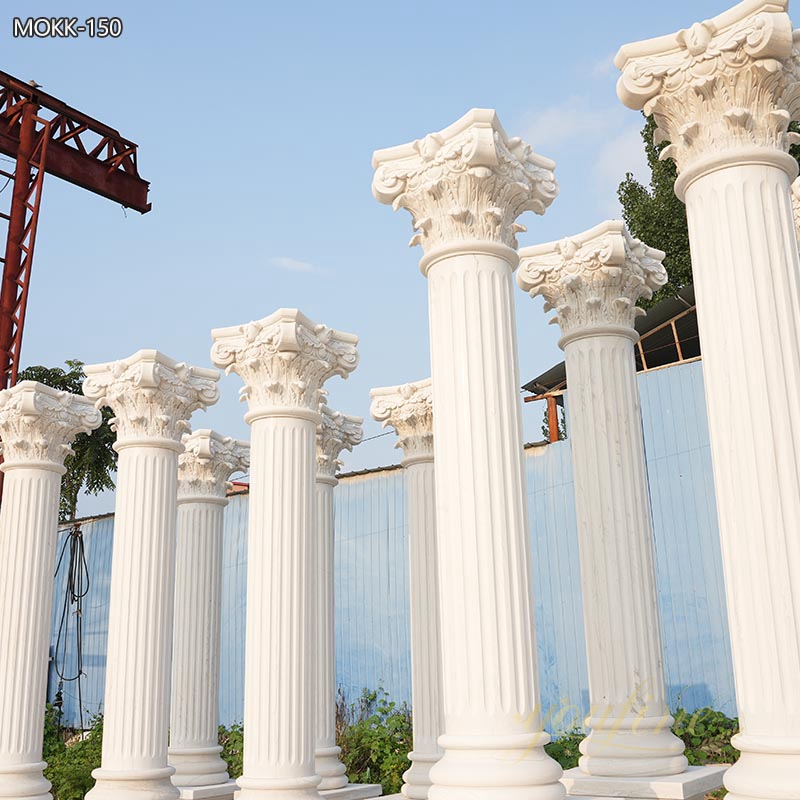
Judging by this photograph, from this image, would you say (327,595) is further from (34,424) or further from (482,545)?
(482,545)

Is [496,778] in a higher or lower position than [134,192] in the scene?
lower

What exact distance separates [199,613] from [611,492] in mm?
15338

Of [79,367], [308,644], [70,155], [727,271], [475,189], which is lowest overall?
[308,644]

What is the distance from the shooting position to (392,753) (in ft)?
119

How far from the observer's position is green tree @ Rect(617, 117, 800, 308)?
54062 mm

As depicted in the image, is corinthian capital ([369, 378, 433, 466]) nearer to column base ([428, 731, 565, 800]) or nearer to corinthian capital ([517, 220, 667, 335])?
corinthian capital ([517, 220, 667, 335])

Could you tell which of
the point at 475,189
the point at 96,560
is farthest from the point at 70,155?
the point at 475,189

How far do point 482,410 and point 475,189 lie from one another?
12.3 ft

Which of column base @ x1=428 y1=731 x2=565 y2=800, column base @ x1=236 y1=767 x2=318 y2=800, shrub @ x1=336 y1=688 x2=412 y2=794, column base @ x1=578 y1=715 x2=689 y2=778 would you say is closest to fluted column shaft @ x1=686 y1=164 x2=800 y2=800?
column base @ x1=428 y1=731 x2=565 y2=800

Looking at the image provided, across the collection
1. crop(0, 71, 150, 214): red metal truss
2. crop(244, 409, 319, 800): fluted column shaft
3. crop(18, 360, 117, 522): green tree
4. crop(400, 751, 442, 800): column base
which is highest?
crop(0, 71, 150, 214): red metal truss

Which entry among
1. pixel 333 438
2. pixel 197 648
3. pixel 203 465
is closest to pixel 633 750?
pixel 333 438

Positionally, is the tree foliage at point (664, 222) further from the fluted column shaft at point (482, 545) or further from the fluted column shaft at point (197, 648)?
the fluted column shaft at point (482, 545)

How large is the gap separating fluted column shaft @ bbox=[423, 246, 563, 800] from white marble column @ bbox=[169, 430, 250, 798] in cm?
1622

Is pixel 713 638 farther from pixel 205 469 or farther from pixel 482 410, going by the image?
pixel 482 410
